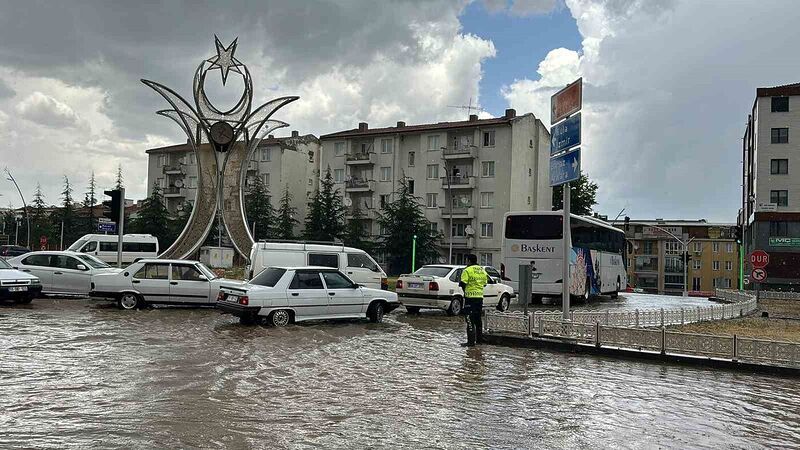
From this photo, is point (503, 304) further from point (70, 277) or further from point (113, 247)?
point (113, 247)

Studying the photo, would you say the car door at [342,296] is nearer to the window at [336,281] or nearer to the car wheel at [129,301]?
the window at [336,281]

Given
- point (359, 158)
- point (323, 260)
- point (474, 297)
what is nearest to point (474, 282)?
point (474, 297)

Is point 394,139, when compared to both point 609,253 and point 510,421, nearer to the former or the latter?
point 609,253

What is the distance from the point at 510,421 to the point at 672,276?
106 meters

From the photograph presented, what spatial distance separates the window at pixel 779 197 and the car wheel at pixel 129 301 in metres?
54.7

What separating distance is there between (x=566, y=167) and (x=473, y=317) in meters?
4.45

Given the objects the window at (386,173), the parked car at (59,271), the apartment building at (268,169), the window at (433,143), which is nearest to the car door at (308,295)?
the parked car at (59,271)

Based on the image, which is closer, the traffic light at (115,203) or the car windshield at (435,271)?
the car windshield at (435,271)

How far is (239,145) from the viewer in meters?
42.1

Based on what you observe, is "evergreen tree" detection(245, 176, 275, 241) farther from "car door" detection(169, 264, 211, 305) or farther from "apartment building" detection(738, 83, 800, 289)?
"car door" detection(169, 264, 211, 305)

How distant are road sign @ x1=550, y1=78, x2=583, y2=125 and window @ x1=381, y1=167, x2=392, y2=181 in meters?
50.5

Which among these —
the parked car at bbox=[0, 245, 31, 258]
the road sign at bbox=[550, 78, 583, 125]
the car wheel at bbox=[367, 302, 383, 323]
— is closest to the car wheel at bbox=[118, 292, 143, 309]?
the car wheel at bbox=[367, 302, 383, 323]

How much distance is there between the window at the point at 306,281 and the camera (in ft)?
54.1

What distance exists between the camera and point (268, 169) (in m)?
74.9
